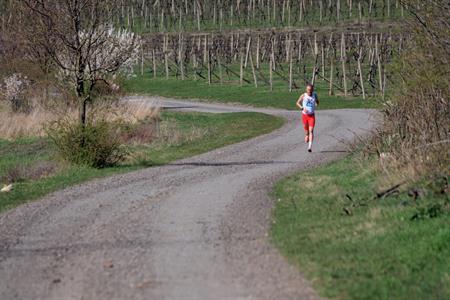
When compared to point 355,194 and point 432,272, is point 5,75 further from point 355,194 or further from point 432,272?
point 432,272

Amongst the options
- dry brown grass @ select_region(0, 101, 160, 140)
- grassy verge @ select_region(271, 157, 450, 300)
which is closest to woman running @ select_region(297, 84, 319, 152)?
grassy verge @ select_region(271, 157, 450, 300)

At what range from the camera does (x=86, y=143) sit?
22.5 meters

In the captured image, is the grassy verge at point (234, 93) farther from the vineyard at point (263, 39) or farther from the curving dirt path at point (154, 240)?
the curving dirt path at point (154, 240)

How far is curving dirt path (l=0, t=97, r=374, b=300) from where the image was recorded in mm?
9922

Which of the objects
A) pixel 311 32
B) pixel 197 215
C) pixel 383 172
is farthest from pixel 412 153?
pixel 311 32

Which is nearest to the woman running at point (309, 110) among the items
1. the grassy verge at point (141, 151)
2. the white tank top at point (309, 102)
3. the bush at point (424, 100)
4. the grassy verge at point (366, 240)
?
the white tank top at point (309, 102)

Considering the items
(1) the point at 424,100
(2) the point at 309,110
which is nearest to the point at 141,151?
(2) the point at 309,110

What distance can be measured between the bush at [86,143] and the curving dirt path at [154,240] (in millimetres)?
1539

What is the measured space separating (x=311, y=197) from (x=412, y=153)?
2.02 m

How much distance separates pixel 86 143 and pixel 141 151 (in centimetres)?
467

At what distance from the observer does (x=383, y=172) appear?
55.2 feet

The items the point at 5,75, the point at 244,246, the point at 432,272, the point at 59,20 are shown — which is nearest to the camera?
the point at 432,272

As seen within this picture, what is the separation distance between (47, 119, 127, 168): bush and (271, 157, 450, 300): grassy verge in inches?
275

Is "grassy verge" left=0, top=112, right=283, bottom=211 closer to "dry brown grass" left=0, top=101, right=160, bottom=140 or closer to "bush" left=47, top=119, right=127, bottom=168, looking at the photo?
"bush" left=47, top=119, right=127, bottom=168
